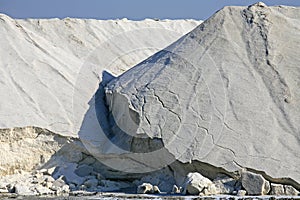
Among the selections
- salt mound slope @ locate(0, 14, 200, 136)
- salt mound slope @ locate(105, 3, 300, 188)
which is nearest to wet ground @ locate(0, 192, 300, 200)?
salt mound slope @ locate(105, 3, 300, 188)

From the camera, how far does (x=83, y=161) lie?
13.8m

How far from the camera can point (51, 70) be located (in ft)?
51.4

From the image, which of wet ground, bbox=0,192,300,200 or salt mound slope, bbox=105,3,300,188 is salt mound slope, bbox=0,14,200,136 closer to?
salt mound slope, bbox=105,3,300,188

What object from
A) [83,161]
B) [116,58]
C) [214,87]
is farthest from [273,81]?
[116,58]

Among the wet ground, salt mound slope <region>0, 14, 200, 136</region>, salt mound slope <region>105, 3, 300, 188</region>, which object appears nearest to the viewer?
the wet ground

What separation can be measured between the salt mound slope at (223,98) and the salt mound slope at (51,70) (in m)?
1.12

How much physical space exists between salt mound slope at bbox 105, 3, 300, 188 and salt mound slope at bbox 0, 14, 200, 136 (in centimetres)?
112

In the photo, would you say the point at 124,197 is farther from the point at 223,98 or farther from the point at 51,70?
the point at 51,70

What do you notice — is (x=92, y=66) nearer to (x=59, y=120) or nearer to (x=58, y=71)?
(x=58, y=71)

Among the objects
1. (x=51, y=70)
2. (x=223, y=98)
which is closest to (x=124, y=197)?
(x=223, y=98)

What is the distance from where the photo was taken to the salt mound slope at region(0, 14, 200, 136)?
14.1m

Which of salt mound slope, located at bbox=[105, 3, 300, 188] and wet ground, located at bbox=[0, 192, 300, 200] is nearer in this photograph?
wet ground, located at bbox=[0, 192, 300, 200]

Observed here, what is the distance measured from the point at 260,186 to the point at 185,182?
152cm

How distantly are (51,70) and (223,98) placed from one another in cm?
541
